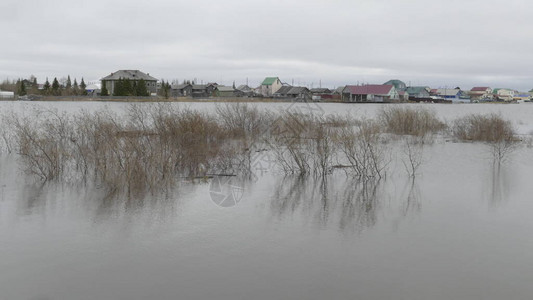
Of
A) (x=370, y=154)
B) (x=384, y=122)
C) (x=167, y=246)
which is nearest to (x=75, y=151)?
(x=167, y=246)

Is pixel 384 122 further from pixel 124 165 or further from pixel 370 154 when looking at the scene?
pixel 124 165

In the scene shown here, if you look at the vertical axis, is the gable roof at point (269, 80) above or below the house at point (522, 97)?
above

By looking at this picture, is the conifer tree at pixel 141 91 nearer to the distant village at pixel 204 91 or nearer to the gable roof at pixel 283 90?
the distant village at pixel 204 91

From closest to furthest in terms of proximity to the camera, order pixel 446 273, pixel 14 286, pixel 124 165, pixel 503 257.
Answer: pixel 14 286 < pixel 446 273 < pixel 503 257 < pixel 124 165

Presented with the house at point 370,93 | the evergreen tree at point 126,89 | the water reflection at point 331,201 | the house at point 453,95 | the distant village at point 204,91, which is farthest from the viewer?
the house at point 453,95

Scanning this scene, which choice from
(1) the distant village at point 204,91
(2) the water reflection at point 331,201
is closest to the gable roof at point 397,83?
(1) the distant village at point 204,91

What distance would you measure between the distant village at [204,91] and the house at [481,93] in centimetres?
978

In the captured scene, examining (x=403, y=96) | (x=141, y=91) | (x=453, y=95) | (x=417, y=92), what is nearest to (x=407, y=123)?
(x=141, y=91)

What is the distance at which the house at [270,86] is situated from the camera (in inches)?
4557

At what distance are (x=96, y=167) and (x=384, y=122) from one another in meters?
19.0

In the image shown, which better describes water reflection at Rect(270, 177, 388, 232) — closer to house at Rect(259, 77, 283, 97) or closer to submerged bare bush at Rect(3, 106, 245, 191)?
submerged bare bush at Rect(3, 106, 245, 191)

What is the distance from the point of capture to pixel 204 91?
387 ft

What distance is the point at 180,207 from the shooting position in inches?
465

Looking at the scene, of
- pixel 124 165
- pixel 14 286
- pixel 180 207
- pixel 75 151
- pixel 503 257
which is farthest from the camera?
pixel 75 151
